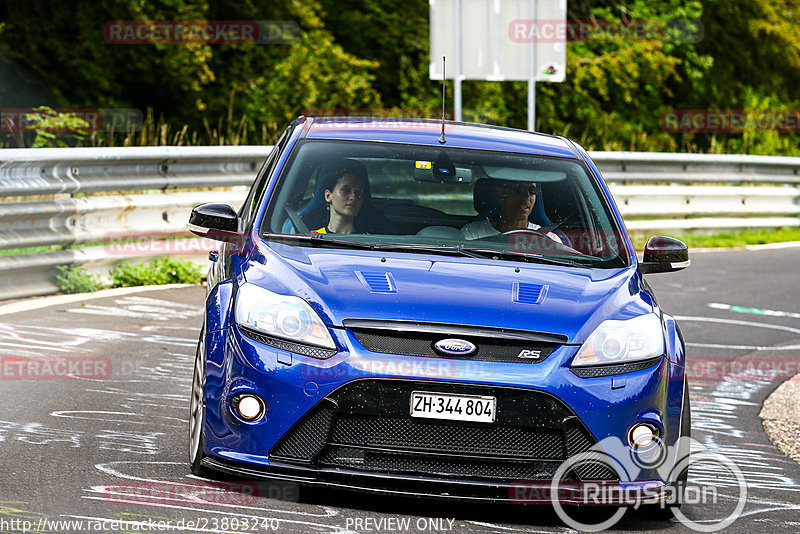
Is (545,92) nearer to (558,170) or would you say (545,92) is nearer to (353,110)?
(353,110)

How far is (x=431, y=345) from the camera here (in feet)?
16.5

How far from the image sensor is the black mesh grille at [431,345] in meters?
5.00

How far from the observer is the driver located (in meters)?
6.46

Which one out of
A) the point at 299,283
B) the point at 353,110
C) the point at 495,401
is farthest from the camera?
the point at 353,110

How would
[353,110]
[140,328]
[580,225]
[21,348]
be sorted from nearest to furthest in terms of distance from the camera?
[580,225]
[21,348]
[140,328]
[353,110]

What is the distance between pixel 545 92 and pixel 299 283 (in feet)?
94.1

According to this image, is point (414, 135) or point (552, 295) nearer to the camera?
A: point (552, 295)

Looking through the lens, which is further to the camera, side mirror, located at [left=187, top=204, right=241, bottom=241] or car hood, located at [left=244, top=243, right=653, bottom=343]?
side mirror, located at [left=187, top=204, right=241, bottom=241]

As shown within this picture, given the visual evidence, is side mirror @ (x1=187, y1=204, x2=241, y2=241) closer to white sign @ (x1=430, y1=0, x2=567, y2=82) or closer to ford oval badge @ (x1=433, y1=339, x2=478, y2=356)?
ford oval badge @ (x1=433, y1=339, x2=478, y2=356)

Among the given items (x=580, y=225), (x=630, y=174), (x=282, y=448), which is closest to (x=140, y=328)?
(x=580, y=225)

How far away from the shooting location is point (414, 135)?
681 cm

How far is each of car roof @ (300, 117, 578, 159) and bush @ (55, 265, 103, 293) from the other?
4.58 meters

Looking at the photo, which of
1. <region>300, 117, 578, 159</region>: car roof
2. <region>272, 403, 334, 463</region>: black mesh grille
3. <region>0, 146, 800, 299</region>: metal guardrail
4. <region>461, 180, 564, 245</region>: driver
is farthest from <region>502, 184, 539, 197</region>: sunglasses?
<region>0, 146, 800, 299</region>: metal guardrail

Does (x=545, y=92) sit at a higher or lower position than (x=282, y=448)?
higher
